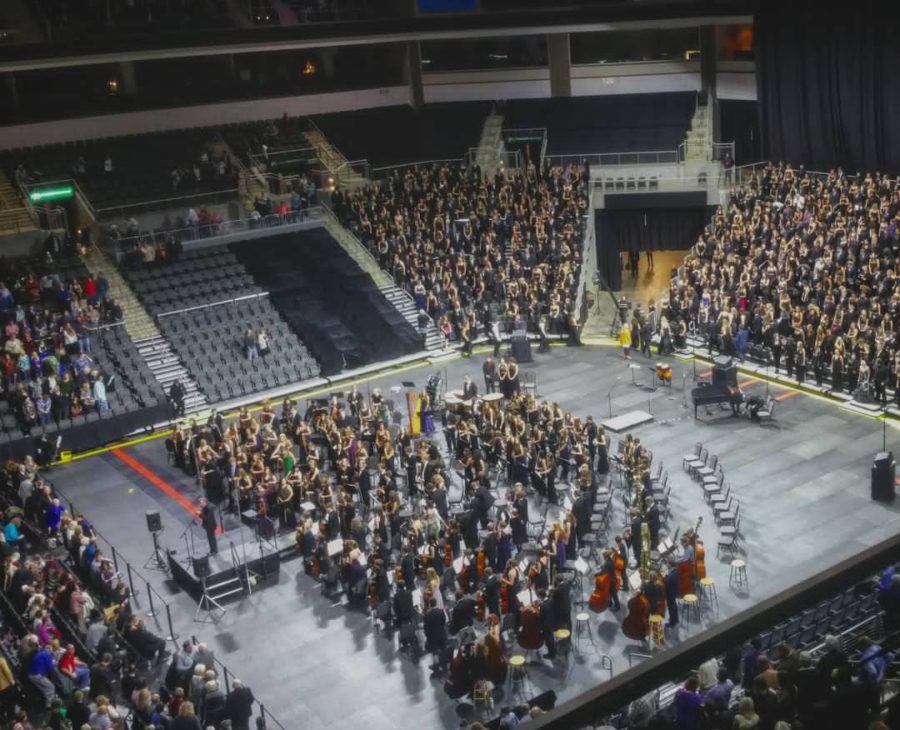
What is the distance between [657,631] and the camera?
16.9 m

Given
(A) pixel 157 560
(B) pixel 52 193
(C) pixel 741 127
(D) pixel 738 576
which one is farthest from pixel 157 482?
(C) pixel 741 127

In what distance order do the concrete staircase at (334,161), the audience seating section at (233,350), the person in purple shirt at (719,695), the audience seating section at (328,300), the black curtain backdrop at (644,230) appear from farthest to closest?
the concrete staircase at (334,161) → the black curtain backdrop at (644,230) → the audience seating section at (328,300) → the audience seating section at (233,350) → the person in purple shirt at (719,695)

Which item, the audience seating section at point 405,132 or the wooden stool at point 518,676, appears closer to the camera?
the wooden stool at point 518,676

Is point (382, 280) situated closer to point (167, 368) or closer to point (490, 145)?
point (167, 368)

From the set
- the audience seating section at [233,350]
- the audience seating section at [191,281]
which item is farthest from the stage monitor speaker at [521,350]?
the audience seating section at [191,281]

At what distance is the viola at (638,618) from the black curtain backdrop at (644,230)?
76.0 ft

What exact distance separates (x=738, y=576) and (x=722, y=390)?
7.93 meters

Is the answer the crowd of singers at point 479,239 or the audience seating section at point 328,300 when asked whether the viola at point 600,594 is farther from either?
the audience seating section at point 328,300

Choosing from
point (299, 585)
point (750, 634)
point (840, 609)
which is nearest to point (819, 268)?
point (299, 585)

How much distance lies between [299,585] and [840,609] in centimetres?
1101

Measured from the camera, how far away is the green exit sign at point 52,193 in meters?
36.3

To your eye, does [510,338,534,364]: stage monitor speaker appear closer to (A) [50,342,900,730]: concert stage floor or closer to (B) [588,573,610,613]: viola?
(A) [50,342,900,730]: concert stage floor

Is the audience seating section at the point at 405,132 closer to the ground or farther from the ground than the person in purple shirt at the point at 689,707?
farther from the ground

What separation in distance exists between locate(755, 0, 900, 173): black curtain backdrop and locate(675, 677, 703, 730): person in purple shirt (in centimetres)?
2889
